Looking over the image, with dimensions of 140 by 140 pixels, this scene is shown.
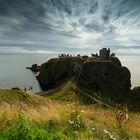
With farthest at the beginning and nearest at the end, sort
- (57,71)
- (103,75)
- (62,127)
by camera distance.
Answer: (57,71) < (103,75) < (62,127)

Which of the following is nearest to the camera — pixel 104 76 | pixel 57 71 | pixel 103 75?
pixel 103 75

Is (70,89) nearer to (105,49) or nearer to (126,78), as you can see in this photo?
(126,78)

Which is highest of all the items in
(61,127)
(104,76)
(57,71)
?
(61,127)

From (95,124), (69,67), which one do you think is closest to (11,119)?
(95,124)

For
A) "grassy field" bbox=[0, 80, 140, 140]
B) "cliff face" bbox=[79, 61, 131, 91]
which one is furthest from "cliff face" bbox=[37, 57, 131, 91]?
"grassy field" bbox=[0, 80, 140, 140]

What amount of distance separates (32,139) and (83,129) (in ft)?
10.9

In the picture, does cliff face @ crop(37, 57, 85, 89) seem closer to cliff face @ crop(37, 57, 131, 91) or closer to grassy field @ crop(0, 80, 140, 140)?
cliff face @ crop(37, 57, 131, 91)

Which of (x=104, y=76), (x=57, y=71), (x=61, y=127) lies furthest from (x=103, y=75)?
(x=61, y=127)

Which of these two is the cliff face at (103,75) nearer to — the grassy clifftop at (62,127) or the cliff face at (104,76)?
the cliff face at (104,76)

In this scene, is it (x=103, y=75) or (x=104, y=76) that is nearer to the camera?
(x=103, y=75)

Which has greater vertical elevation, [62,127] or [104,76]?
[62,127]

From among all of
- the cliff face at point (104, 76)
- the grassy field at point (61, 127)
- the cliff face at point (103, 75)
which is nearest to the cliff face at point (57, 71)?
the cliff face at point (103, 75)

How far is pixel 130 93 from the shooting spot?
329 feet

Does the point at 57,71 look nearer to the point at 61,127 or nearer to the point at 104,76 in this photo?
the point at 104,76
